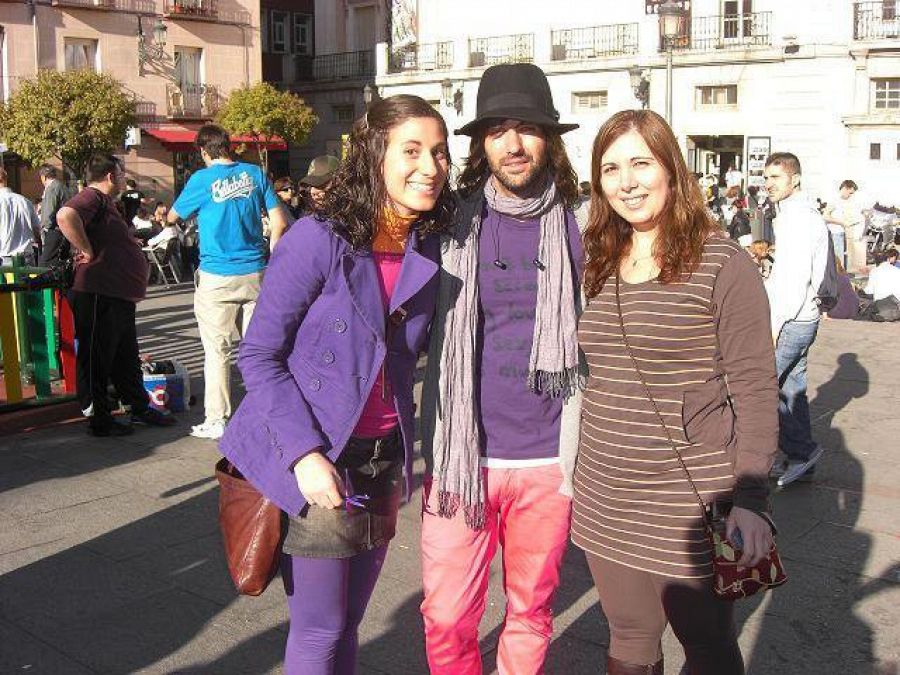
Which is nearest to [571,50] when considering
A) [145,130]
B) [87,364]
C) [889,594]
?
[145,130]

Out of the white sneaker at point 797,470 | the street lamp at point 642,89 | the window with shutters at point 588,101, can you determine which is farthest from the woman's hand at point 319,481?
the window with shutters at point 588,101

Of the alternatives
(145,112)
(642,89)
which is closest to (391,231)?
(642,89)

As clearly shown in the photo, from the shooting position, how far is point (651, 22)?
30797 millimetres

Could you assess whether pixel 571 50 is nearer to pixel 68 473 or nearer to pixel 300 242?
pixel 68 473

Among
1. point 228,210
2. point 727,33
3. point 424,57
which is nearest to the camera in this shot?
point 228,210

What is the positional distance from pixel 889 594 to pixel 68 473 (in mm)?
4378

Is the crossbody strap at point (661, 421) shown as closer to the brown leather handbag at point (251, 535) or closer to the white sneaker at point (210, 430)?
the brown leather handbag at point (251, 535)

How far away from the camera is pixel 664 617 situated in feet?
8.75

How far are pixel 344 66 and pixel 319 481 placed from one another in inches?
1524

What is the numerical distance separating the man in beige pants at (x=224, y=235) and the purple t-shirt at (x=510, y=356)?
3797 mm

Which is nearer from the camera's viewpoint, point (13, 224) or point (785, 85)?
point (13, 224)

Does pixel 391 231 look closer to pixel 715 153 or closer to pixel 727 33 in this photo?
pixel 715 153

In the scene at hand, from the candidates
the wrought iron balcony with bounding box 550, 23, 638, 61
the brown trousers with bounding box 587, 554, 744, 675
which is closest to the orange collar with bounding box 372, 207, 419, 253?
the brown trousers with bounding box 587, 554, 744, 675

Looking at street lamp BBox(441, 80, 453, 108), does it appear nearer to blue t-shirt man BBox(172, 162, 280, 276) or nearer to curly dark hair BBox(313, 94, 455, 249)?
blue t-shirt man BBox(172, 162, 280, 276)
